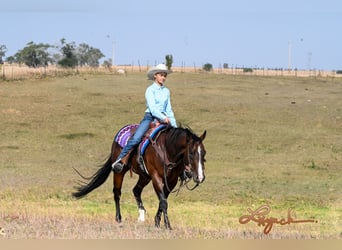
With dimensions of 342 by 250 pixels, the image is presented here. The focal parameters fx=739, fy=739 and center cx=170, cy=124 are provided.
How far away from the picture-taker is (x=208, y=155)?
29.0 meters

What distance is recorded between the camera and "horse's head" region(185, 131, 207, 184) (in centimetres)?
1091

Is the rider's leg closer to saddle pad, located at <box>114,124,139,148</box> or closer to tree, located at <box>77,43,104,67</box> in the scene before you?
saddle pad, located at <box>114,124,139,148</box>

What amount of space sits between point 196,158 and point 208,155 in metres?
18.0

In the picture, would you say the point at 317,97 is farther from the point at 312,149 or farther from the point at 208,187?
the point at 208,187

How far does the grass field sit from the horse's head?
85cm

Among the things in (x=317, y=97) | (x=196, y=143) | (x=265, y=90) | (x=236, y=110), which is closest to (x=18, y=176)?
(x=196, y=143)

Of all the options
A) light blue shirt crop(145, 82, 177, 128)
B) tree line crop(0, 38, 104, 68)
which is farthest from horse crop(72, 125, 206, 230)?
A: tree line crop(0, 38, 104, 68)

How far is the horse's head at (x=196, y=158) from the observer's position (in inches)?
429

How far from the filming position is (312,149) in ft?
100

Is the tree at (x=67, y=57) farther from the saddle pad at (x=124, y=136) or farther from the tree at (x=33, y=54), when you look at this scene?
the saddle pad at (x=124, y=136)

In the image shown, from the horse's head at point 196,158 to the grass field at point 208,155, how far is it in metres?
0.85

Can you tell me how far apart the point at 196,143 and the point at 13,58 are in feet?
415

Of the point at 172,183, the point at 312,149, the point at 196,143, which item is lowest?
the point at 312,149

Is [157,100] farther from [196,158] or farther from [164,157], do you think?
[196,158]
